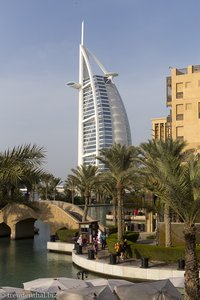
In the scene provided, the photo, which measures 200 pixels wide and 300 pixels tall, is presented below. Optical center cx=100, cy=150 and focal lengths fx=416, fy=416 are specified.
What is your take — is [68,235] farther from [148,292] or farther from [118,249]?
[148,292]

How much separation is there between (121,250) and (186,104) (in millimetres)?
41117

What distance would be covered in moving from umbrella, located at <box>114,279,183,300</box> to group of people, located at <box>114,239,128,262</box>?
11115mm

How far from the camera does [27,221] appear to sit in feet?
158

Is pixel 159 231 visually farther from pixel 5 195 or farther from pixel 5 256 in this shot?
pixel 5 195

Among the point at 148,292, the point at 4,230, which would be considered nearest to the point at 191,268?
the point at 148,292

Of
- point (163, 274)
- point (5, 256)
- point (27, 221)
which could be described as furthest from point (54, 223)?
point (163, 274)

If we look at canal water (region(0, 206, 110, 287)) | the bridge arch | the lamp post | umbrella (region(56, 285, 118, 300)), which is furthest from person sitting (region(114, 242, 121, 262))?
the bridge arch

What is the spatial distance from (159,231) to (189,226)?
15421mm

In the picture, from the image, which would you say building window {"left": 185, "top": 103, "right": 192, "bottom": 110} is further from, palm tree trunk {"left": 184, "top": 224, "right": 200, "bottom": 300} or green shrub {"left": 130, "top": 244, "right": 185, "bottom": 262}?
palm tree trunk {"left": 184, "top": 224, "right": 200, "bottom": 300}

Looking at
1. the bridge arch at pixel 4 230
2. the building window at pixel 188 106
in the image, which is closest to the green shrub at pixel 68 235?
the bridge arch at pixel 4 230

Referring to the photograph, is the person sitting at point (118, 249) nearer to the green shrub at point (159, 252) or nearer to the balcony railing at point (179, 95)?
the green shrub at point (159, 252)

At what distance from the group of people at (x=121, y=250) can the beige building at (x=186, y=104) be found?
3682 centimetres

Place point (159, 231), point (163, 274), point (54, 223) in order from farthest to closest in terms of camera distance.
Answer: point (54, 223) → point (159, 231) → point (163, 274)

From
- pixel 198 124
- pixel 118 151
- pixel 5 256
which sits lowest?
pixel 5 256
